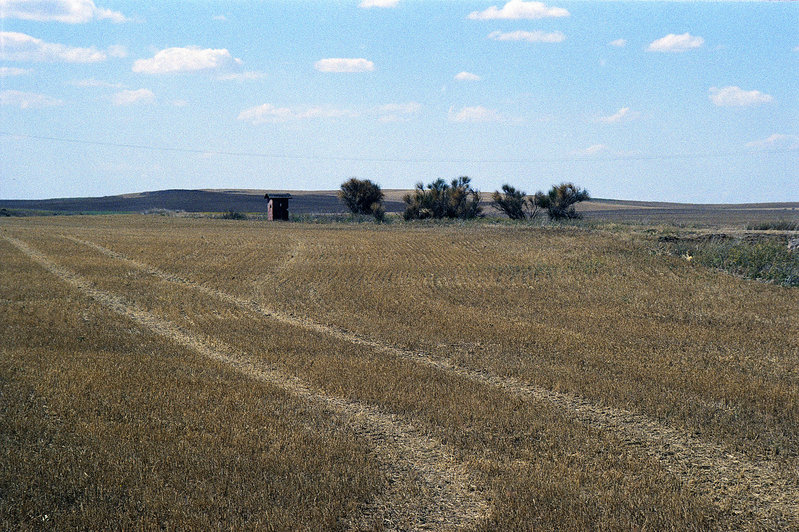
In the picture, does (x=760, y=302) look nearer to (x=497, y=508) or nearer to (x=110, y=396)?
(x=497, y=508)

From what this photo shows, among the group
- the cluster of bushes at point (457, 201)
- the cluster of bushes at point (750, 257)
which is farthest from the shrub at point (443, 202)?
the cluster of bushes at point (750, 257)

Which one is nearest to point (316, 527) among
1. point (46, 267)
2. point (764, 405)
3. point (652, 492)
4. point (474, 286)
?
point (652, 492)

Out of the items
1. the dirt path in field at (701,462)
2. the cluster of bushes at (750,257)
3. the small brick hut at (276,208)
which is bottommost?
the dirt path in field at (701,462)

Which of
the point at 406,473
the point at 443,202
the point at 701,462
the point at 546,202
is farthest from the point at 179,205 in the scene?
the point at 701,462

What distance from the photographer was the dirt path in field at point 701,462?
25.2 ft

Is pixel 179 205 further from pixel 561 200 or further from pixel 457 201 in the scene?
pixel 561 200

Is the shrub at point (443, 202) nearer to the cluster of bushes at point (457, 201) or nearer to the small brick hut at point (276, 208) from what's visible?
the cluster of bushes at point (457, 201)

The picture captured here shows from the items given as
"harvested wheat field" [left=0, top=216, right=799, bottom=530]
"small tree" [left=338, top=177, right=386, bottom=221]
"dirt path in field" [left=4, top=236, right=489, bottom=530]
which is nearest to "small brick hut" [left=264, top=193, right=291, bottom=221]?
"small tree" [left=338, top=177, right=386, bottom=221]

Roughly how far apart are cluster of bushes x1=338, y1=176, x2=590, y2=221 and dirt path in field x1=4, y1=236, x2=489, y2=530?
59.5 m

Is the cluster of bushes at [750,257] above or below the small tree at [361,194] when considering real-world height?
below

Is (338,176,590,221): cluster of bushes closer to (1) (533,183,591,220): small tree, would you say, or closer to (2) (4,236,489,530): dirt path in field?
(1) (533,183,591,220): small tree

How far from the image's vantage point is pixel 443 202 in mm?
76500

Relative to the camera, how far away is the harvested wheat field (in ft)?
24.6

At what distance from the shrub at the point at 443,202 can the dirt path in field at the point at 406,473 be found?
63144mm
